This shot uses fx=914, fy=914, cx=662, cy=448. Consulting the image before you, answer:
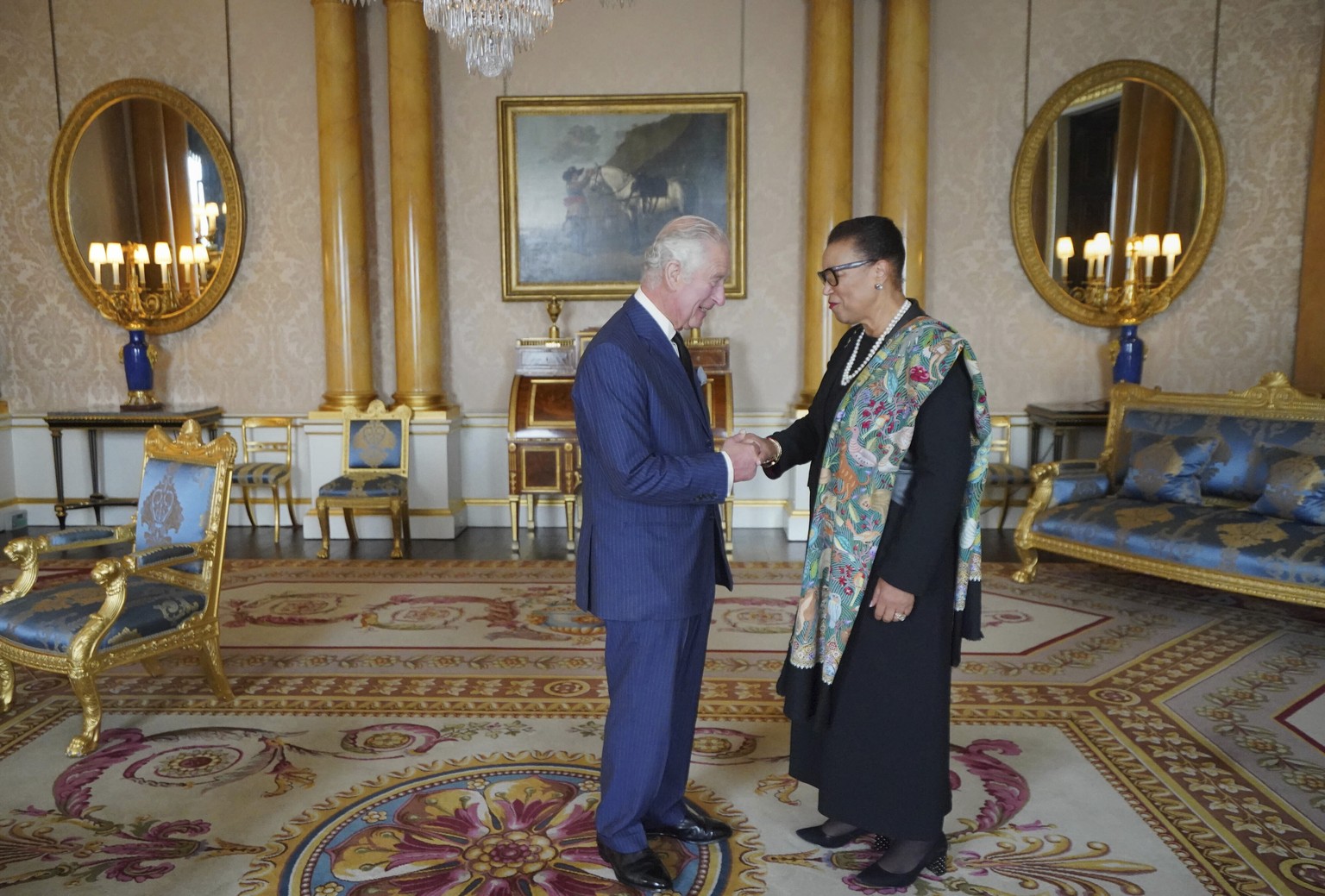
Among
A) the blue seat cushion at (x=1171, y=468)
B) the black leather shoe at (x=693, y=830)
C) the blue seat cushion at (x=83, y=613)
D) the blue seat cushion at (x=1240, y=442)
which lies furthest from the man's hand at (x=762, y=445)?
the blue seat cushion at (x=1240, y=442)

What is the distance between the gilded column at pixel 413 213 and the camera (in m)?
6.18

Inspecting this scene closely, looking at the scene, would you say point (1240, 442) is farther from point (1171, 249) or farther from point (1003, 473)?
point (1171, 249)

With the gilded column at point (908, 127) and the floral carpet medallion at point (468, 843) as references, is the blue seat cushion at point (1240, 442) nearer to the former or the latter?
the gilded column at point (908, 127)

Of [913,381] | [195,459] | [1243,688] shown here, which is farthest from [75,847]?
[1243,688]

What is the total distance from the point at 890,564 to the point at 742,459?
41 cm

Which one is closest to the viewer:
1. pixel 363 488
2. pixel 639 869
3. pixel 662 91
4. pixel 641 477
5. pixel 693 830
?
pixel 641 477

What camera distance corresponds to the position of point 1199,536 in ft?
14.2

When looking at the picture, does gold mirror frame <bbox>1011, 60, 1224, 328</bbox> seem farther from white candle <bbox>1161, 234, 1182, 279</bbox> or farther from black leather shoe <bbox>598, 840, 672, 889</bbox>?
black leather shoe <bbox>598, 840, 672, 889</bbox>

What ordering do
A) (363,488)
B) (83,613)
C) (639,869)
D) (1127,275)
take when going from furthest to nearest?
1. (1127,275)
2. (363,488)
3. (83,613)
4. (639,869)

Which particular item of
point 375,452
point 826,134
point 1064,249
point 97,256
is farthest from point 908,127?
point 97,256

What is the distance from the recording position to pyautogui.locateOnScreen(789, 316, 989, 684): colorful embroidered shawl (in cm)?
205

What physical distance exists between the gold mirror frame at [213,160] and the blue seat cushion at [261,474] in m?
1.32

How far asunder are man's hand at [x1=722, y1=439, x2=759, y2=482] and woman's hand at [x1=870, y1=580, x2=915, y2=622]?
408 mm

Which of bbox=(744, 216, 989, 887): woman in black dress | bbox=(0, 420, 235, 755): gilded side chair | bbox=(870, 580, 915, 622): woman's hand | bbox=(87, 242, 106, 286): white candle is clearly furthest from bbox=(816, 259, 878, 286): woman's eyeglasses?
bbox=(87, 242, 106, 286): white candle
